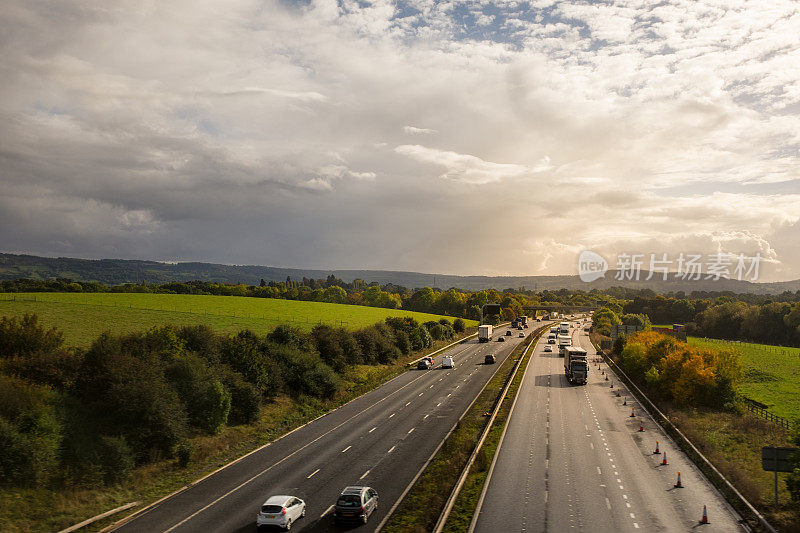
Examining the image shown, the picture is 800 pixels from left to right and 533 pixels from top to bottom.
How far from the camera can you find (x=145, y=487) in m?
28.5

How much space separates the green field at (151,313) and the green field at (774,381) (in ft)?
217

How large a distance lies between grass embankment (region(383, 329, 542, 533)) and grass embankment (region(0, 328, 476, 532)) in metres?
13.9

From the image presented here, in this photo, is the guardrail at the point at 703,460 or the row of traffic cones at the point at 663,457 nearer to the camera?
the row of traffic cones at the point at 663,457

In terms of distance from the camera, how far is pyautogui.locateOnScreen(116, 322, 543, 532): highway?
24.2 m

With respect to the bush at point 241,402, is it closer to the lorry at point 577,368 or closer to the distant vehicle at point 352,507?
the distant vehicle at point 352,507

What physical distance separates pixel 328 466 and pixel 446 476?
26.9 feet

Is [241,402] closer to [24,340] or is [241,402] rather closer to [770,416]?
[24,340]

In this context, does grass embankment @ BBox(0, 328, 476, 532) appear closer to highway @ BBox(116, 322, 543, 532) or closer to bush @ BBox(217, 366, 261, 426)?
bush @ BBox(217, 366, 261, 426)

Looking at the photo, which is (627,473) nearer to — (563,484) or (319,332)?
(563,484)

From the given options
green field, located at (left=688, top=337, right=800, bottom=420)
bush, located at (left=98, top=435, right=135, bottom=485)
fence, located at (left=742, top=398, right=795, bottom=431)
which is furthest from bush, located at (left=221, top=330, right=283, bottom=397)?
green field, located at (left=688, top=337, right=800, bottom=420)

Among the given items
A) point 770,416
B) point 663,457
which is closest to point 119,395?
point 663,457

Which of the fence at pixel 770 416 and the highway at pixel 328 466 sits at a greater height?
the fence at pixel 770 416

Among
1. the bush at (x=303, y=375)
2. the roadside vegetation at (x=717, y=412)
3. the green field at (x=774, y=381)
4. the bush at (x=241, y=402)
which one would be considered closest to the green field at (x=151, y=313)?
the bush at (x=241, y=402)

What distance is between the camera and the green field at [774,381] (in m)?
59.1
